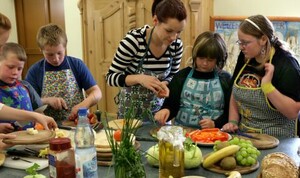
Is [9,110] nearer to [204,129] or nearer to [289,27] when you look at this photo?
[204,129]

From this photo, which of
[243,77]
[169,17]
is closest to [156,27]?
[169,17]

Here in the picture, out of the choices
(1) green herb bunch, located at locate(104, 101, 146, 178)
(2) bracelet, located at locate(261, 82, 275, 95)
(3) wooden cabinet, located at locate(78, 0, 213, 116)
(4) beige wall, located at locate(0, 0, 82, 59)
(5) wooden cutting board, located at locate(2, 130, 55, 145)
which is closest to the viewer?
(1) green herb bunch, located at locate(104, 101, 146, 178)

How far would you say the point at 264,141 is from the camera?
61.2 inches

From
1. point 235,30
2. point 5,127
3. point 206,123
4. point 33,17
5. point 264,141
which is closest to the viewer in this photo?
point 264,141

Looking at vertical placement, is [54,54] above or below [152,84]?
above

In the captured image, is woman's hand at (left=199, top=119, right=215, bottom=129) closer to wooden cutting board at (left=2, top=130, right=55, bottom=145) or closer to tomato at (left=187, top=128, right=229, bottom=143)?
tomato at (left=187, top=128, right=229, bottom=143)

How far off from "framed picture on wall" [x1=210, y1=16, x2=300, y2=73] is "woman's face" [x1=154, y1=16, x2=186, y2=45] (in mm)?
1627

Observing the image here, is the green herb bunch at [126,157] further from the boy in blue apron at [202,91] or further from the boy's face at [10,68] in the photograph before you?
the boy's face at [10,68]

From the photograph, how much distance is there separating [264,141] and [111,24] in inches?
102

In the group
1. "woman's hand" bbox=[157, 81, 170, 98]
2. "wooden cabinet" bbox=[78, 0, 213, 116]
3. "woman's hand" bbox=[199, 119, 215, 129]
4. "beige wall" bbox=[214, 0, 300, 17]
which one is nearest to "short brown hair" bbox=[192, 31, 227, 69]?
"woman's hand" bbox=[157, 81, 170, 98]

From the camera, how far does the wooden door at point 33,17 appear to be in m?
5.43

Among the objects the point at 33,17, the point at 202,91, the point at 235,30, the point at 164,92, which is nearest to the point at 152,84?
the point at 164,92

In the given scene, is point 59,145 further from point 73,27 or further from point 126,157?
point 73,27

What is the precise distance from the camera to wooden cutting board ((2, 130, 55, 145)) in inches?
54.4
